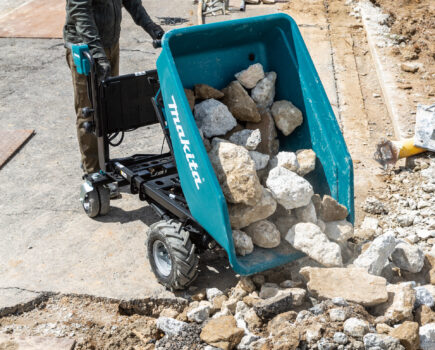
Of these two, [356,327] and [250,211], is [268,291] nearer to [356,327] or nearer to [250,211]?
[250,211]

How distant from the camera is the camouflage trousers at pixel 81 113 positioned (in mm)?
4801

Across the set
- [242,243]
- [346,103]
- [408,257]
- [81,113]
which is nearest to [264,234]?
[242,243]

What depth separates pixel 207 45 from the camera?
3.98 metres

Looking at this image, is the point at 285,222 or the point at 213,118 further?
the point at 213,118

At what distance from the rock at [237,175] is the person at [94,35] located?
1.25m

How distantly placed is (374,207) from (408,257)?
3.48 ft

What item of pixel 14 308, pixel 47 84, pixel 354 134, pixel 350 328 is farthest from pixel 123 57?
pixel 350 328

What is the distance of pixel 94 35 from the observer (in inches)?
173

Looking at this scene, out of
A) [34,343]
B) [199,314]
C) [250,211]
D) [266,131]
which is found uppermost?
[266,131]

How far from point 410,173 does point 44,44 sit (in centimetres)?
593

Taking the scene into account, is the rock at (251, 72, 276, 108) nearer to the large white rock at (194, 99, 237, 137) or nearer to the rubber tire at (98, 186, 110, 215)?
the large white rock at (194, 99, 237, 137)

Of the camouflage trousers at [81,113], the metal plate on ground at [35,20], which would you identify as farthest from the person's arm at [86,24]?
the metal plate on ground at [35,20]

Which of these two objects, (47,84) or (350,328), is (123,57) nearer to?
(47,84)

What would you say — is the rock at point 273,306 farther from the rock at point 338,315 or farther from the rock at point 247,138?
the rock at point 247,138
